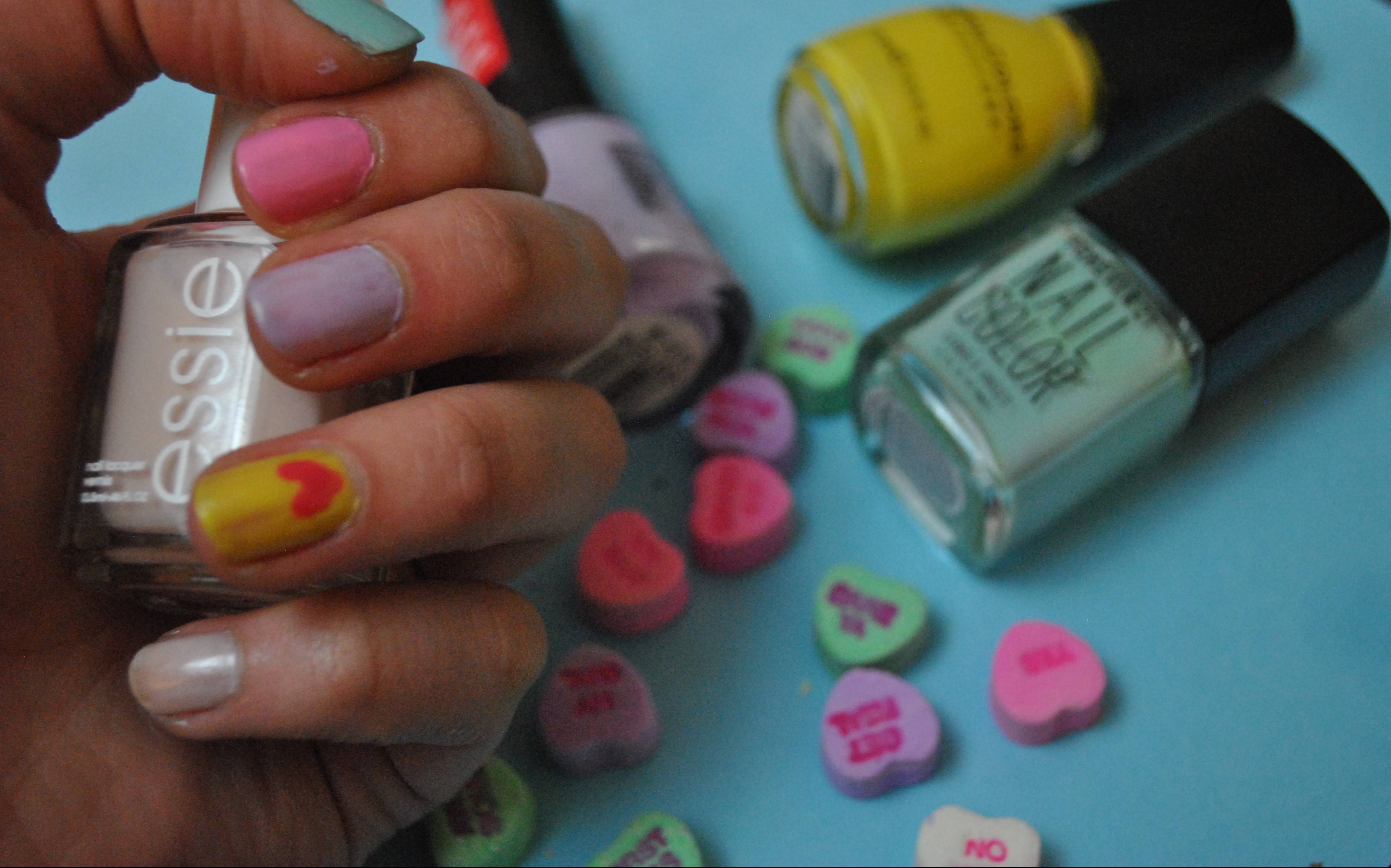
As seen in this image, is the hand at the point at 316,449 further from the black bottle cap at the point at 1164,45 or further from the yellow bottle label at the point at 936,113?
the black bottle cap at the point at 1164,45

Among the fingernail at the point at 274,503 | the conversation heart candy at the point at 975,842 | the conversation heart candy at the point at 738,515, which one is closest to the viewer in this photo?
the fingernail at the point at 274,503

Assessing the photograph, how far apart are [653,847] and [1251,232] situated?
53 centimetres

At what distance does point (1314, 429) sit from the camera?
728 millimetres

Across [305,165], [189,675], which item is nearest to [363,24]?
[305,165]

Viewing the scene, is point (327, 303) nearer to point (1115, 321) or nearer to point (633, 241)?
point (633, 241)

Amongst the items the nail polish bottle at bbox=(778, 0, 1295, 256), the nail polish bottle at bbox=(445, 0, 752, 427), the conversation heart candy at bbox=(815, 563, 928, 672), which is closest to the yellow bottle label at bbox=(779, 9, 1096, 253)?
the nail polish bottle at bbox=(778, 0, 1295, 256)

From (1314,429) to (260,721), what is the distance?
685mm

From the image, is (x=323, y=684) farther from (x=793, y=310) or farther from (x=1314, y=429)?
(x=1314, y=429)

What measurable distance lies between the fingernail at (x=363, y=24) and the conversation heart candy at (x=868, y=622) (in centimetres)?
40

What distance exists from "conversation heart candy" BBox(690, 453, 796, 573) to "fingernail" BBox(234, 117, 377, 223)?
332mm

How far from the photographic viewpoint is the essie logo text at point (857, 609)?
26.0 inches

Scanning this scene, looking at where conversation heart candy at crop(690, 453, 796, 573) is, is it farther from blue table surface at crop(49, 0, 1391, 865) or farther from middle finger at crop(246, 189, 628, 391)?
middle finger at crop(246, 189, 628, 391)

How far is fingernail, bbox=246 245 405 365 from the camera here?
412 mm

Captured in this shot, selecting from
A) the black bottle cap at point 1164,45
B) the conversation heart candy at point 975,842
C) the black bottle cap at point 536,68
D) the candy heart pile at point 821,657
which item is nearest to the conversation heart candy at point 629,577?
the candy heart pile at point 821,657
